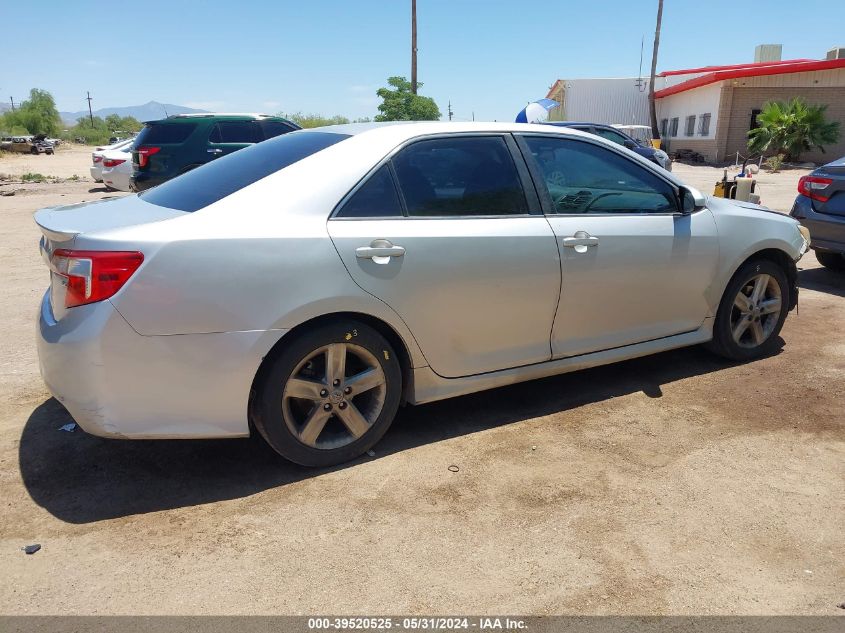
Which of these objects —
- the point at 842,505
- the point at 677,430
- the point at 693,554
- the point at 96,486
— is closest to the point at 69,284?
the point at 96,486

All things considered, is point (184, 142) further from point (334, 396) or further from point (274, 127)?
point (334, 396)

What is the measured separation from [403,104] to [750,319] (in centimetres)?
2964

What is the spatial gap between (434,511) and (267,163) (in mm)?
1885

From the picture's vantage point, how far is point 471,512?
10.0ft

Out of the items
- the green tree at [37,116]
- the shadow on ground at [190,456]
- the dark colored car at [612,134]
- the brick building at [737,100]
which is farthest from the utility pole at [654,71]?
the green tree at [37,116]

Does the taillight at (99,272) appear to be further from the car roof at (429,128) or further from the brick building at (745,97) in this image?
the brick building at (745,97)

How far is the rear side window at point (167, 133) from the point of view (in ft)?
38.6

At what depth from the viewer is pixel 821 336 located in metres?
5.60

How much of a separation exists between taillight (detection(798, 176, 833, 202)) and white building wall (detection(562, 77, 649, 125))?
39.4 meters

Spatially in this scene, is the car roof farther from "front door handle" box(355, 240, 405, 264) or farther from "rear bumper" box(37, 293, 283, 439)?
"rear bumper" box(37, 293, 283, 439)

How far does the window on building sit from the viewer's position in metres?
39.0

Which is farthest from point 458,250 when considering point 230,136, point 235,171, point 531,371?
point 230,136

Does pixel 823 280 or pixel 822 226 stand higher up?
pixel 822 226

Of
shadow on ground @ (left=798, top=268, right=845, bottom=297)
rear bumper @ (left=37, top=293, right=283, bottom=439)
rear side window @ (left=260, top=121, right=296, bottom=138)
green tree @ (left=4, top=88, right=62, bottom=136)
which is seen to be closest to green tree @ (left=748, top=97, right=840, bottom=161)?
rear side window @ (left=260, top=121, right=296, bottom=138)
